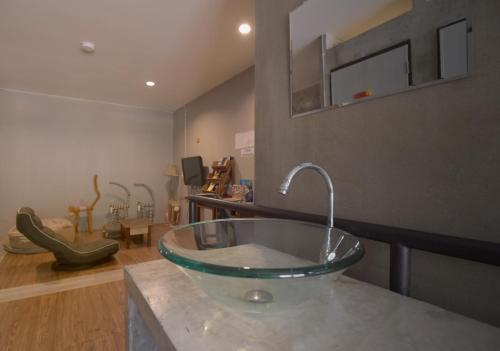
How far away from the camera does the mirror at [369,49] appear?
26.4 inches

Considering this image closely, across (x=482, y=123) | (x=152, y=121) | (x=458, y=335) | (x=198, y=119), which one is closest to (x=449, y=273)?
(x=458, y=335)

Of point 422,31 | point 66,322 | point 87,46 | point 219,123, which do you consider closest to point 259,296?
point 422,31

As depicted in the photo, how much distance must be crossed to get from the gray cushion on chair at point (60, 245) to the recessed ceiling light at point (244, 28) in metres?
2.77

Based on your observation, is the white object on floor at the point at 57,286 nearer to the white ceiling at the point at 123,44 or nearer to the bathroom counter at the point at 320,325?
the bathroom counter at the point at 320,325

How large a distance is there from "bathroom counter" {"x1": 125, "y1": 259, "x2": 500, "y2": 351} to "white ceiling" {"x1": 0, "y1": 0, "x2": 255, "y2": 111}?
2.13 meters

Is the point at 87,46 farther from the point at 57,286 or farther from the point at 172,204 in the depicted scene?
the point at 172,204

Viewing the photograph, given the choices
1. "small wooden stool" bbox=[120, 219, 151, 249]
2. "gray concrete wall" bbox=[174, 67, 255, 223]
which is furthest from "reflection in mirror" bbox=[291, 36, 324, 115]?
"small wooden stool" bbox=[120, 219, 151, 249]

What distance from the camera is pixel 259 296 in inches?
23.3

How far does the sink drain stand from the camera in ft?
1.89

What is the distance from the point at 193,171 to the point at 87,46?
7.28ft

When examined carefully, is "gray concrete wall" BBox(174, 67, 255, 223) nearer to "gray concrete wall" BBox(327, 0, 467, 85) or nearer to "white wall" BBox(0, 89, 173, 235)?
"white wall" BBox(0, 89, 173, 235)

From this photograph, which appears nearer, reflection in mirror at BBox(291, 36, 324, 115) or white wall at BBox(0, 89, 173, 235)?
reflection in mirror at BBox(291, 36, 324, 115)

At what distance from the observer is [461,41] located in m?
0.64

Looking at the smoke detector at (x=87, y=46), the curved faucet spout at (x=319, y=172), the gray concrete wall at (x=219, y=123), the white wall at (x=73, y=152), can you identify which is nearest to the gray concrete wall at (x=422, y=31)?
the curved faucet spout at (x=319, y=172)
